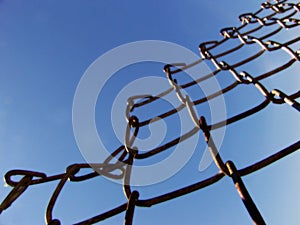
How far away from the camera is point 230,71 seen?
1.22 meters

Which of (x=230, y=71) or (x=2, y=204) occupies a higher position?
(x=230, y=71)

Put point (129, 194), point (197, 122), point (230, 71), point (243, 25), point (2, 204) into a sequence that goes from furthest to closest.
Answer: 1. point (243, 25)
2. point (230, 71)
3. point (197, 122)
4. point (129, 194)
5. point (2, 204)

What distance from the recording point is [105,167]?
32.3 inches

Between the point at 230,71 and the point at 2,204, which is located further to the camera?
the point at 230,71

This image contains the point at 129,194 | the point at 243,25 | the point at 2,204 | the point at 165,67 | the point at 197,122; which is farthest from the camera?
the point at 243,25

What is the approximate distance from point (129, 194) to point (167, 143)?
0.53 feet

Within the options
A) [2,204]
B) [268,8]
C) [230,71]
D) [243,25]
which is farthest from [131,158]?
[268,8]

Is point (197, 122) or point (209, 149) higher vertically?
point (197, 122)

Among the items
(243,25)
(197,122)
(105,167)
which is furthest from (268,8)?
(105,167)

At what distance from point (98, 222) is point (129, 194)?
12cm

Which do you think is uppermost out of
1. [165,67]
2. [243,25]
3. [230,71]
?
[243,25]

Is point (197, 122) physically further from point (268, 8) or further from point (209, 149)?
point (268, 8)

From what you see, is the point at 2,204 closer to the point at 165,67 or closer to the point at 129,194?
the point at 129,194

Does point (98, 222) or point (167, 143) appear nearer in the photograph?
point (98, 222)
